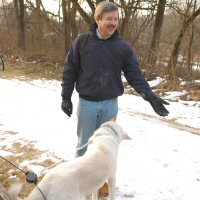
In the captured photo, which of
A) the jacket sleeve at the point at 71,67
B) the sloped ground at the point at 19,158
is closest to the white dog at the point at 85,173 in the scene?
the jacket sleeve at the point at 71,67

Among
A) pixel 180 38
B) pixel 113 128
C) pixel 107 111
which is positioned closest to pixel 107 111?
pixel 107 111

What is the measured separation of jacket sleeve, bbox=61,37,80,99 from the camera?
12.9 ft

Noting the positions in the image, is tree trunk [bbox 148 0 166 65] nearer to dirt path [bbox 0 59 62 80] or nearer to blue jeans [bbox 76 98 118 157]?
dirt path [bbox 0 59 62 80]

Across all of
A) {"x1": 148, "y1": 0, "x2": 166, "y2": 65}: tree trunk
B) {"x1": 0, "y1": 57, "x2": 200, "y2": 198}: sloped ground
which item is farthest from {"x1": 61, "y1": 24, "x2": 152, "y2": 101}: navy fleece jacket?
{"x1": 148, "y1": 0, "x2": 166, "y2": 65}: tree trunk

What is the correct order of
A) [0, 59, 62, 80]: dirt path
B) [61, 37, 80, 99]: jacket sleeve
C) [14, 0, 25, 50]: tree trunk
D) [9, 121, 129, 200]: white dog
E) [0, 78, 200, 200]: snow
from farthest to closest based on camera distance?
[14, 0, 25, 50]: tree trunk
[0, 59, 62, 80]: dirt path
[0, 78, 200, 200]: snow
[61, 37, 80, 99]: jacket sleeve
[9, 121, 129, 200]: white dog

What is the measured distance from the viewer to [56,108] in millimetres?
9203

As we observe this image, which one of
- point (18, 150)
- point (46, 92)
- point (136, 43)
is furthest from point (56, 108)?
point (136, 43)

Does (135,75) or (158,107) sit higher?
(135,75)

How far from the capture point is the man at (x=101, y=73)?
3785mm

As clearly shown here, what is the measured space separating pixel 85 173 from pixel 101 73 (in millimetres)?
1255

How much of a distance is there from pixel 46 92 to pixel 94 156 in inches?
332

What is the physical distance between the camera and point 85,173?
309 centimetres

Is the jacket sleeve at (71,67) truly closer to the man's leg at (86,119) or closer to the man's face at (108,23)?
the man's leg at (86,119)

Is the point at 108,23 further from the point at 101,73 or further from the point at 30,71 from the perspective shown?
the point at 30,71
